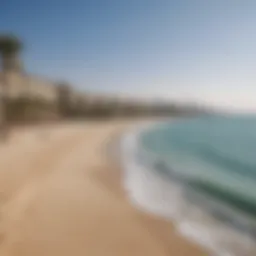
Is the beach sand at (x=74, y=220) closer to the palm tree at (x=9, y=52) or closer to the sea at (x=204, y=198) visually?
the sea at (x=204, y=198)

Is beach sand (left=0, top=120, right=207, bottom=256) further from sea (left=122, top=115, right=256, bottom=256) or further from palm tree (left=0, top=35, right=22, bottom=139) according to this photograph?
palm tree (left=0, top=35, right=22, bottom=139)

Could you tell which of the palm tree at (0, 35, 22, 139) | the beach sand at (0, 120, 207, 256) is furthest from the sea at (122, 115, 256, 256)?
the palm tree at (0, 35, 22, 139)

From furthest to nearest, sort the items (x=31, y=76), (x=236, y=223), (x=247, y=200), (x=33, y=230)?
(x=31, y=76) < (x=247, y=200) < (x=236, y=223) < (x=33, y=230)

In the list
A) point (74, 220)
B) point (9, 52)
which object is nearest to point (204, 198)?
point (74, 220)

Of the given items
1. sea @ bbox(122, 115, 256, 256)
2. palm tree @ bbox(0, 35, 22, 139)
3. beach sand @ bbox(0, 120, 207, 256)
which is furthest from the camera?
palm tree @ bbox(0, 35, 22, 139)

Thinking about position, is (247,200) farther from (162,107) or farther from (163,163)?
(162,107)

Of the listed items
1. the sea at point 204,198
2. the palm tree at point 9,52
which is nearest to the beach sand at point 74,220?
the sea at point 204,198

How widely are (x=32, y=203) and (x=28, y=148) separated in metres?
6.72

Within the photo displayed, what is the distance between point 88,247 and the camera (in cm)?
407

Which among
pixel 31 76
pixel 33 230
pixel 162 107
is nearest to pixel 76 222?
pixel 33 230

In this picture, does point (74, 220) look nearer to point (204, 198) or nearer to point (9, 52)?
point (204, 198)

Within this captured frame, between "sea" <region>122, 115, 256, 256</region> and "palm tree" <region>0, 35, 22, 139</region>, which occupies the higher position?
"palm tree" <region>0, 35, 22, 139</region>

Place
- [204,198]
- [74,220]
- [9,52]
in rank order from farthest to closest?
[9,52]
[204,198]
[74,220]

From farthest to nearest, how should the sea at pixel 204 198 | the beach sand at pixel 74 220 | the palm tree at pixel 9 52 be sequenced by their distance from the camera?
the palm tree at pixel 9 52
the sea at pixel 204 198
the beach sand at pixel 74 220
